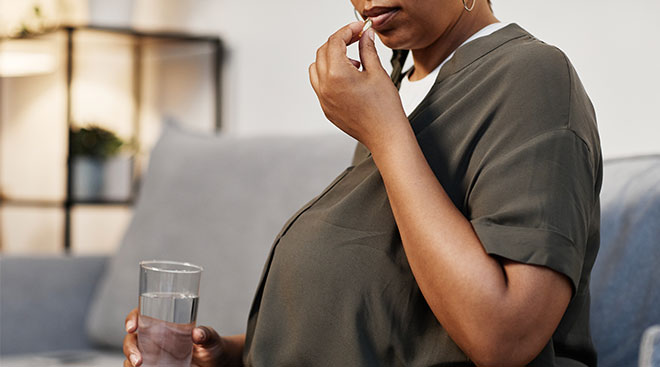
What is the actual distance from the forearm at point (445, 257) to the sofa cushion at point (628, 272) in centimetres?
44

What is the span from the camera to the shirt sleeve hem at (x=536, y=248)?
704mm

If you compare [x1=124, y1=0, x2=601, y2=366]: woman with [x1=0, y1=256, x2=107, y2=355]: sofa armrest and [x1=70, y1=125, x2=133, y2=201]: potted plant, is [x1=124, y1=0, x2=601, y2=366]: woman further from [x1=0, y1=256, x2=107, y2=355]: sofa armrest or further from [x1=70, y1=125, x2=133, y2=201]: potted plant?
[x1=70, y1=125, x2=133, y2=201]: potted plant

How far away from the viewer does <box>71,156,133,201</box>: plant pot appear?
269cm

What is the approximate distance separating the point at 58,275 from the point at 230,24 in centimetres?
119

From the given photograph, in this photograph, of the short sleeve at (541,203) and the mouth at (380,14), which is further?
the mouth at (380,14)

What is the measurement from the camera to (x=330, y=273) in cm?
84

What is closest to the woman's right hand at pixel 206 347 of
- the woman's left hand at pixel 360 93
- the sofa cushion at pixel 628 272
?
the woman's left hand at pixel 360 93

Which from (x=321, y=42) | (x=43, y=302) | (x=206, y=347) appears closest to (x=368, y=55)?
(x=206, y=347)

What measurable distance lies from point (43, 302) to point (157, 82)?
1442 mm

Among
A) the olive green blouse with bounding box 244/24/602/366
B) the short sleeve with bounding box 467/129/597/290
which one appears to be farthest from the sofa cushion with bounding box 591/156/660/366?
the short sleeve with bounding box 467/129/597/290

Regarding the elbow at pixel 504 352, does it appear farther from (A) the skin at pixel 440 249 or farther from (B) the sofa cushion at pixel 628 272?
(B) the sofa cushion at pixel 628 272

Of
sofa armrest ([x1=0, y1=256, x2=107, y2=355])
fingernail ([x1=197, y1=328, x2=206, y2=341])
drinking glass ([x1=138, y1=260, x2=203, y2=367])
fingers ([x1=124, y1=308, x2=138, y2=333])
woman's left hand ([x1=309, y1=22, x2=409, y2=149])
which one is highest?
woman's left hand ([x1=309, y1=22, x2=409, y2=149])

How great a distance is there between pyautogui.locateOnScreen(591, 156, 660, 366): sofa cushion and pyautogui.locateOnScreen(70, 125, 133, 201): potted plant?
195 centimetres

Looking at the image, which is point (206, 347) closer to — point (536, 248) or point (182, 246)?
point (536, 248)
